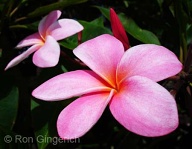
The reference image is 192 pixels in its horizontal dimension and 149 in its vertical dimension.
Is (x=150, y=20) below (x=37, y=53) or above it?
below

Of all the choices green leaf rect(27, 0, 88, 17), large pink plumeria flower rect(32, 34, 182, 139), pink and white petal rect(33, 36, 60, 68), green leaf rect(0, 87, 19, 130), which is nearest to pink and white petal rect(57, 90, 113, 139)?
large pink plumeria flower rect(32, 34, 182, 139)

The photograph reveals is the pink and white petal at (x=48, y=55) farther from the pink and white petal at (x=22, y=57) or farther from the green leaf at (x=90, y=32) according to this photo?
the green leaf at (x=90, y=32)

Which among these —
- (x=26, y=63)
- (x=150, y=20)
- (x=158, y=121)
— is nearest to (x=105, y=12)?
(x=150, y=20)

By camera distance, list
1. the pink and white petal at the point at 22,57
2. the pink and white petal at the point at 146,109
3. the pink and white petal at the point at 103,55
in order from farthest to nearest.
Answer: the pink and white petal at the point at 22,57
the pink and white petal at the point at 103,55
the pink and white petal at the point at 146,109

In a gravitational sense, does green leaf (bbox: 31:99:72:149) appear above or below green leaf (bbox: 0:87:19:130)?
below

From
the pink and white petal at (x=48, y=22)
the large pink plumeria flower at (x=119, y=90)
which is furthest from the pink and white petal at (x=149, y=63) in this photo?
the pink and white petal at (x=48, y=22)

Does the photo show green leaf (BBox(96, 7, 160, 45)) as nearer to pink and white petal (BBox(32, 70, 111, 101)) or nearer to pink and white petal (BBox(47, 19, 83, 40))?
pink and white petal (BBox(47, 19, 83, 40))

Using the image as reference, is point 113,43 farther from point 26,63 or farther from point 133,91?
point 26,63
